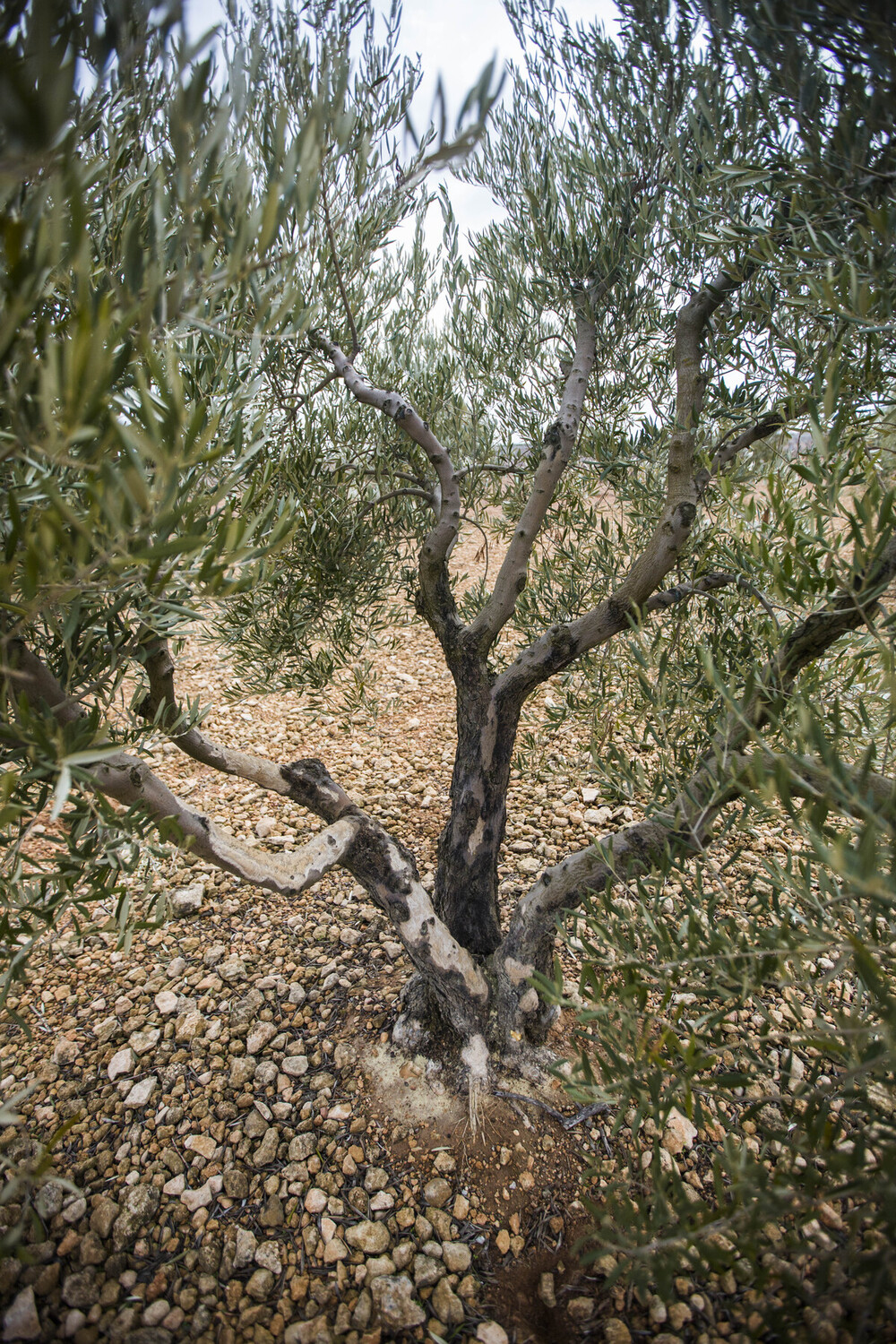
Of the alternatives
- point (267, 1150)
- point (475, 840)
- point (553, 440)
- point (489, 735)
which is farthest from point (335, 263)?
point (267, 1150)

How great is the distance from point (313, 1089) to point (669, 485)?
8.78 feet

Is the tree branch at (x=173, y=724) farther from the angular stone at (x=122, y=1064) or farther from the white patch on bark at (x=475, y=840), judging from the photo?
the angular stone at (x=122, y=1064)

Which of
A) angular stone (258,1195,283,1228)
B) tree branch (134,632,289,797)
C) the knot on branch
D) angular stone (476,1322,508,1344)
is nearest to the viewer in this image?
angular stone (476,1322,508,1344)

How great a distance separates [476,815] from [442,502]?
1.36 m

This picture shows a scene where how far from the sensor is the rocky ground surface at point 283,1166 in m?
1.83

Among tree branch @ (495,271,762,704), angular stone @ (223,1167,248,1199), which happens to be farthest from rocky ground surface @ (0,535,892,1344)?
tree branch @ (495,271,762,704)

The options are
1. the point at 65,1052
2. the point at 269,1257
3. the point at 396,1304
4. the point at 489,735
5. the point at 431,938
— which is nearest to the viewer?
the point at 396,1304

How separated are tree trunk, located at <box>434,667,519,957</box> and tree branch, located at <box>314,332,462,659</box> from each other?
0.30 metres

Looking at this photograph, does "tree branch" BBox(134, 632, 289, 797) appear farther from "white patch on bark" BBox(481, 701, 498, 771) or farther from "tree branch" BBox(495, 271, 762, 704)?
"tree branch" BBox(495, 271, 762, 704)

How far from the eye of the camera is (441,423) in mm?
3689

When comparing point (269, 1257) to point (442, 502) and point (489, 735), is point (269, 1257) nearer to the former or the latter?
point (489, 735)

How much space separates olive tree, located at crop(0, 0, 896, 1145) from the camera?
37.3 inches

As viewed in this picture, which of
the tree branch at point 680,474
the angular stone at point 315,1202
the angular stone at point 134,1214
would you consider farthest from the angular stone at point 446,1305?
the tree branch at point 680,474

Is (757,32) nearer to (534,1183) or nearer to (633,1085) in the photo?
(633,1085)
